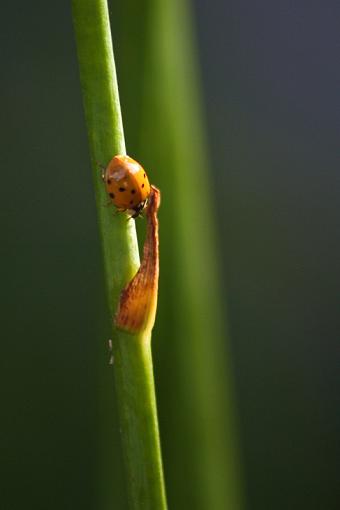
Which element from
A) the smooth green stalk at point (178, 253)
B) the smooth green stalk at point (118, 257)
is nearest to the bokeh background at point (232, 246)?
the smooth green stalk at point (178, 253)

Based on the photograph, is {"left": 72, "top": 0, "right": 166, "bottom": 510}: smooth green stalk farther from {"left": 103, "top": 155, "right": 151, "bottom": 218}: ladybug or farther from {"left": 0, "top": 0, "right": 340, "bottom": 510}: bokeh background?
{"left": 0, "top": 0, "right": 340, "bottom": 510}: bokeh background

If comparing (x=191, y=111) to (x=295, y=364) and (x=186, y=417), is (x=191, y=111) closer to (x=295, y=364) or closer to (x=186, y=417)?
(x=186, y=417)

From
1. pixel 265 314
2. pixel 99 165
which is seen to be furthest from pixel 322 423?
pixel 99 165

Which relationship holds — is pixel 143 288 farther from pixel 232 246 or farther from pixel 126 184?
pixel 232 246

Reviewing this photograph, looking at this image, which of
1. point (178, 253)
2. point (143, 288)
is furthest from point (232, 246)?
point (143, 288)

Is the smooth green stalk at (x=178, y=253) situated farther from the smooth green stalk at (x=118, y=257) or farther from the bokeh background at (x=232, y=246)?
the bokeh background at (x=232, y=246)

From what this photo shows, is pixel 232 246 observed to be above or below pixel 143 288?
below
